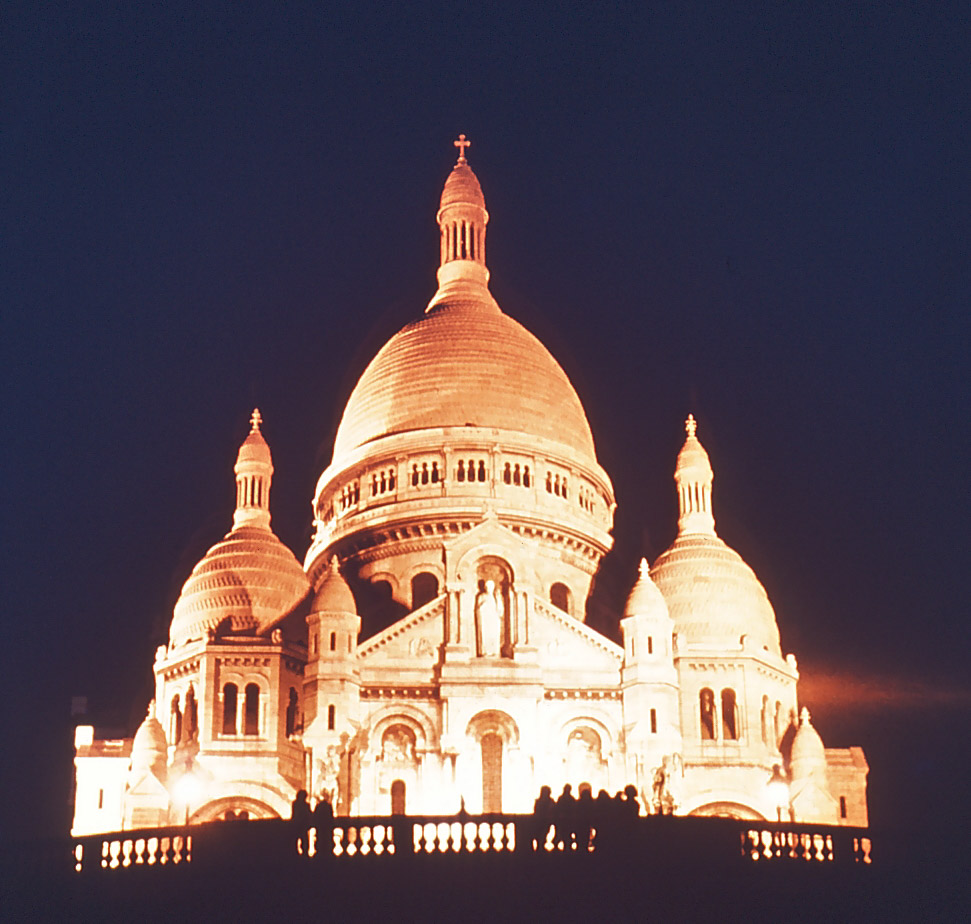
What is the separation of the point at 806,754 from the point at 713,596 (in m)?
6.55

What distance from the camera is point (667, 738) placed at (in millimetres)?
57125

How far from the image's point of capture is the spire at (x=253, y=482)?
70.2m

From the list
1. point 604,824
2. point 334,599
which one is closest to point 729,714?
point 334,599

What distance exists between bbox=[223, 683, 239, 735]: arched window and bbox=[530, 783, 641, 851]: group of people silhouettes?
101 ft

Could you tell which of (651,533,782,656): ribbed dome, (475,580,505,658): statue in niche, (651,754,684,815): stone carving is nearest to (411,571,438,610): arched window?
(475,580,505,658): statue in niche

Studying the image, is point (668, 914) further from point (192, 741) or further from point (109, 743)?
point (109, 743)

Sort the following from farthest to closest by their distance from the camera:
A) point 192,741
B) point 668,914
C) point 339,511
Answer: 1. point 339,511
2. point 192,741
3. point 668,914

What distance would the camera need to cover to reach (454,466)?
2687 inches

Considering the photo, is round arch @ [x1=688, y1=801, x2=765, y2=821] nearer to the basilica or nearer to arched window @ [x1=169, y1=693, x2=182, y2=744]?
the basilica

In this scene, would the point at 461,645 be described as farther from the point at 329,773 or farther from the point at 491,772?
the point at 329,773

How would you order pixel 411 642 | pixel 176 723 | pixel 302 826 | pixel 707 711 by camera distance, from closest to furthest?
pixel 302 826 → pixel 411 642 → pixel 176 723 → pixel 707 711

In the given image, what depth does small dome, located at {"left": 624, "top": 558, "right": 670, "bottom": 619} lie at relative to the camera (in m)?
58.9

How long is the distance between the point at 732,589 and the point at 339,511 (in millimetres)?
14283

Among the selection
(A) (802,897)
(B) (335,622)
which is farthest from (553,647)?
(A) (802,897)
